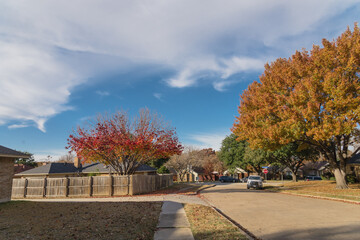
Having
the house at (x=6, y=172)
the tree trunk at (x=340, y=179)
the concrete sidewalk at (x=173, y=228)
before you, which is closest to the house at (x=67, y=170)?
the house at (x=6, y=172)

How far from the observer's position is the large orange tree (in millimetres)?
17406

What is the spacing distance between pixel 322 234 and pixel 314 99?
1345 centimetres

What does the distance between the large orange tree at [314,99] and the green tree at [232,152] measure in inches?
1293

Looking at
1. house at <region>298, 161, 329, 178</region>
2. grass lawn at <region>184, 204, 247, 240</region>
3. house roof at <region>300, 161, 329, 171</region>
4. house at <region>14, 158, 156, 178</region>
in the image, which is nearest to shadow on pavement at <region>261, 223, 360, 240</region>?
grass lawn at <region>184, 204, 247, 240</region>

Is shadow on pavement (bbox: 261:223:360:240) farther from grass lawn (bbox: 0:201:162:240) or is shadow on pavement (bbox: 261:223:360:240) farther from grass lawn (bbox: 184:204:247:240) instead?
grass lawn (bbox: 0:201:162:240)

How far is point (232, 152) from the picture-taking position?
Result: 58.4 metres

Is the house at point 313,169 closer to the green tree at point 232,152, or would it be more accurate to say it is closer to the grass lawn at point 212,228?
the green tree at point 232,152

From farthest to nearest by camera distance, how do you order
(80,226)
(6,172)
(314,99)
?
(314,99), (6,172), (80,226)

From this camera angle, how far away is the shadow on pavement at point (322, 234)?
6.91 metres

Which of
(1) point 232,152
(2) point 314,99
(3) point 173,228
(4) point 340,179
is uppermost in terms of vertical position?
(2) point 314,99

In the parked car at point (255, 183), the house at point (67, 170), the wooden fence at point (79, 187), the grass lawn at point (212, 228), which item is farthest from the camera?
the house at point (67, 170)

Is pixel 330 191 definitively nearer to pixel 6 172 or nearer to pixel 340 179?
pixel 340 179

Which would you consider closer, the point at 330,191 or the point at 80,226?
the point at 80,226

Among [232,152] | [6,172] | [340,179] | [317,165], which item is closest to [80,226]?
[6,172]
